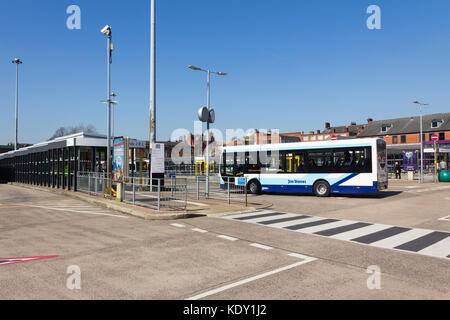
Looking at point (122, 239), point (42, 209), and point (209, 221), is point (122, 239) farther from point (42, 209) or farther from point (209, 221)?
point (42, 209)

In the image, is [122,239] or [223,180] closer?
[122,239]

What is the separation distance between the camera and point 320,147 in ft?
59.3

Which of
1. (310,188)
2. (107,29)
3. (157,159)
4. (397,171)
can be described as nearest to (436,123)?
(397,171)

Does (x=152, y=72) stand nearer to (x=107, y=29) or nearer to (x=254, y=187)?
(x=107, y=29)

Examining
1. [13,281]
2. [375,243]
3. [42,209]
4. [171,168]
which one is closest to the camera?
[13,281]

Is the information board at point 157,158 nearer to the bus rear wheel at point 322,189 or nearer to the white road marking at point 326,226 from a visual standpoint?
the bus rear wheel at point 322,189

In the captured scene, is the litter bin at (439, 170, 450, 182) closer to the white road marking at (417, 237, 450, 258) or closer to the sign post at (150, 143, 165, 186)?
the sign post at (150, 143, 165, 186)

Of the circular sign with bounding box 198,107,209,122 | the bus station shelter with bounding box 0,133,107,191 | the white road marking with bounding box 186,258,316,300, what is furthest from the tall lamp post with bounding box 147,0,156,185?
the white road marking with bounding box 186,258,316,300

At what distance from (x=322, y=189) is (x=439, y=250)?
36.9 feet

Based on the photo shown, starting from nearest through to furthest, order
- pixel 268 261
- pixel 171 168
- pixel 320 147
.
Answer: pixel 268 261 → pixel 320 147 → pixel 171 168

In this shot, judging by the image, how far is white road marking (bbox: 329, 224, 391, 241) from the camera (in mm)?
8227

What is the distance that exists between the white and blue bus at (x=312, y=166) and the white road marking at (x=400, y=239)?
7.86 meters
